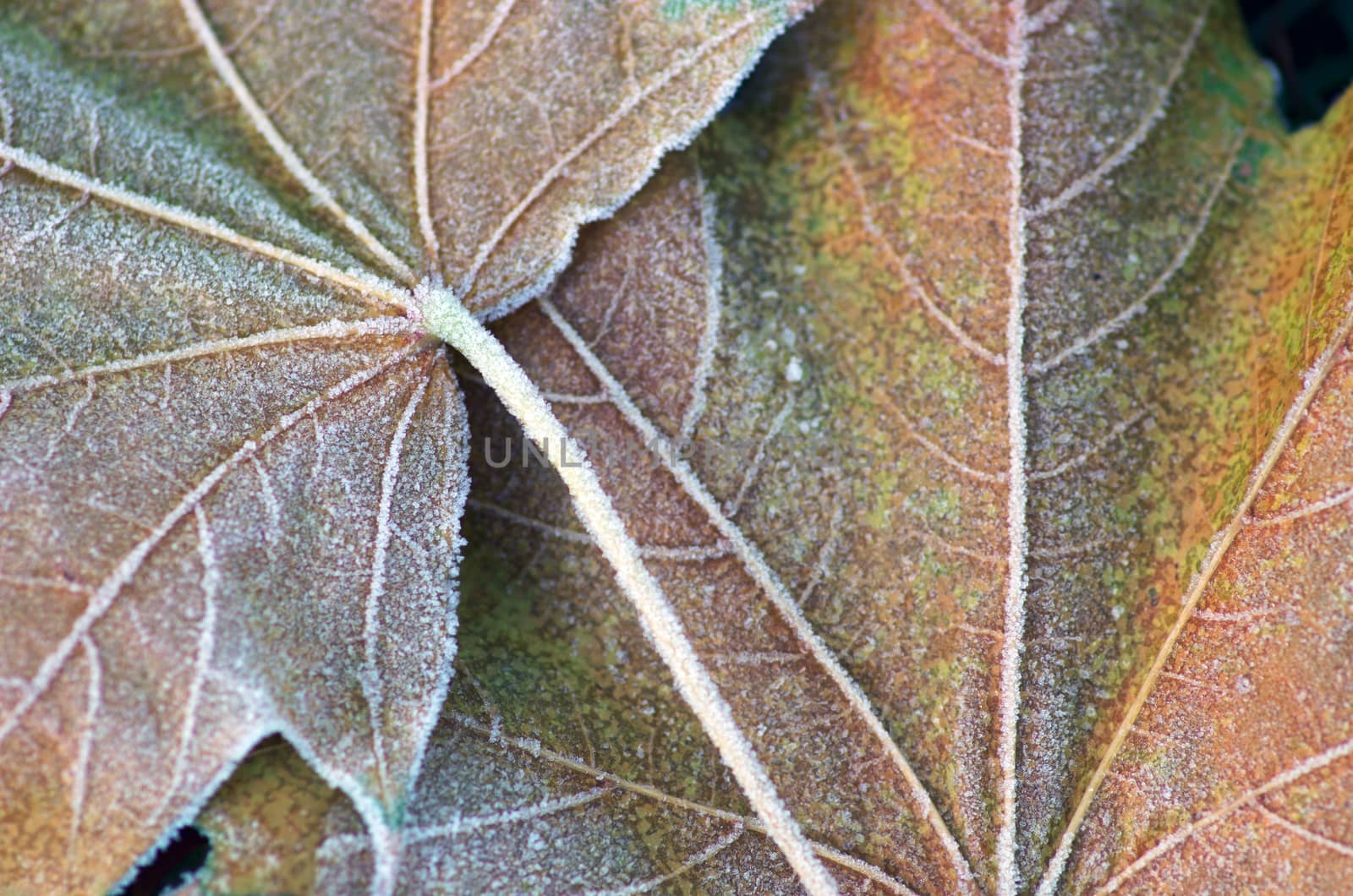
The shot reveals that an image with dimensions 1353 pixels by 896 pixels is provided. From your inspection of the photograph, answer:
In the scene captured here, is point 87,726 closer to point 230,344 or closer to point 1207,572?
point 230,344

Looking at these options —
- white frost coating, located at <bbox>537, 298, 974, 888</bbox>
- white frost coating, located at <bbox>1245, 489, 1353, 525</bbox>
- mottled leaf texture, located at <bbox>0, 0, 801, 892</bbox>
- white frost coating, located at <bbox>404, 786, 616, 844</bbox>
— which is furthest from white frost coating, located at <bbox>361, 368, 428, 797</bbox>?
white frost coating, located at <bbox>1245, 489, 1353, 525</bbox>

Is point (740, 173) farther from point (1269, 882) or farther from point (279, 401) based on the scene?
point (1269, 882)

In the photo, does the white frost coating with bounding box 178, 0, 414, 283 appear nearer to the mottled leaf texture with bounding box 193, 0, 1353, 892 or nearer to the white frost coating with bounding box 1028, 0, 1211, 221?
the mottled leaf texture with bounding box 193, 0, 1353, 892

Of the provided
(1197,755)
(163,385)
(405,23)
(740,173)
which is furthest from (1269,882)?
(405,23)

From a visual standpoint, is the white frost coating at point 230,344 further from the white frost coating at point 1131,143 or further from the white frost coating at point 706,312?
the white frost coating at point 1131,143

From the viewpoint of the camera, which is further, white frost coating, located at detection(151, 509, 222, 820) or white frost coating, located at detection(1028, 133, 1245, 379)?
white frost coating, located at detection(1028, 133, 1245, 379)

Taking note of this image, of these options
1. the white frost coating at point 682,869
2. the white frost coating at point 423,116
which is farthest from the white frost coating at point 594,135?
the white frost coating at point 682,869

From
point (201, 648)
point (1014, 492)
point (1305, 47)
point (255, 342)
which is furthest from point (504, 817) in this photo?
point (1305, 47)
